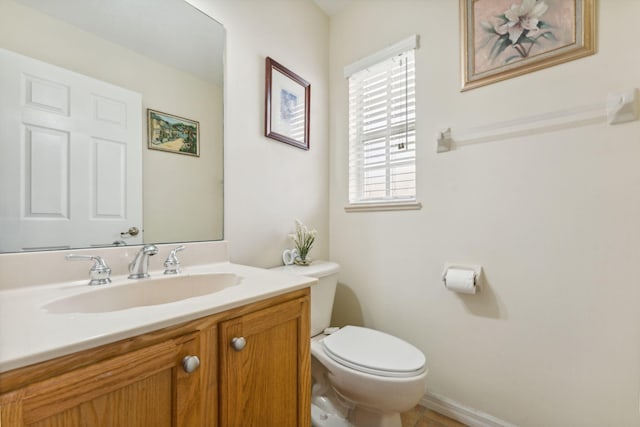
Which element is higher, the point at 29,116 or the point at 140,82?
the point at 140,82

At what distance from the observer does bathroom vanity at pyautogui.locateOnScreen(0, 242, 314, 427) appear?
42cm

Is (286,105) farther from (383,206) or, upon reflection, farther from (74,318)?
(74,318)

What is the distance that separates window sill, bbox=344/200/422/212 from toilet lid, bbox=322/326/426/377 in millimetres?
677

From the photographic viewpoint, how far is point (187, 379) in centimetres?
57

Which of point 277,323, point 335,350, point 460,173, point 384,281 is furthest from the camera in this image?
point 384,281

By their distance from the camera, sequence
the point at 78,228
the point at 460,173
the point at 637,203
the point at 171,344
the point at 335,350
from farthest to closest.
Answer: the point at 460,173, the point at 335,350, the point at 637,203, the point at 78,228, the point at 171,344

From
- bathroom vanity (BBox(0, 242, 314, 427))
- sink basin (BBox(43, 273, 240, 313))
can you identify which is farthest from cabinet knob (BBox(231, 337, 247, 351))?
sink basin (BBox(43, 273, 240, 313))

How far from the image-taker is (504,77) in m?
1.25

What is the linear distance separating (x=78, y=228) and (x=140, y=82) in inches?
22.2

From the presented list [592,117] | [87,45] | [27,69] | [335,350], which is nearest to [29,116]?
[27,69]

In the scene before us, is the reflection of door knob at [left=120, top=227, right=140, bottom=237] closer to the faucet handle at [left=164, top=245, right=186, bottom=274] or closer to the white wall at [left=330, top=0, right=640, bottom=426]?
the faucet handle at [left=164, top=245, right=186, bottom=274]

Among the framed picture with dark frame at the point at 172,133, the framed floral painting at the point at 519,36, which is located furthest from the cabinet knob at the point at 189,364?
the framed floral painting at the point at 519,36

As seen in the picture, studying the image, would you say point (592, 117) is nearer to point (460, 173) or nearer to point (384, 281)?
point (460, 173)

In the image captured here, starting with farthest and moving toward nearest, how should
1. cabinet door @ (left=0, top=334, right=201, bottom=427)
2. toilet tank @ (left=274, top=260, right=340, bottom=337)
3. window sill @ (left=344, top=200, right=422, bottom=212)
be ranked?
window sill @ (left=344, top=200, right=422, bottom=212) < toilet tank @ (left=274, top=260, right=340, bottom=337) < cabinet door @ (left=0, top=334, right=201, bottom=427)
